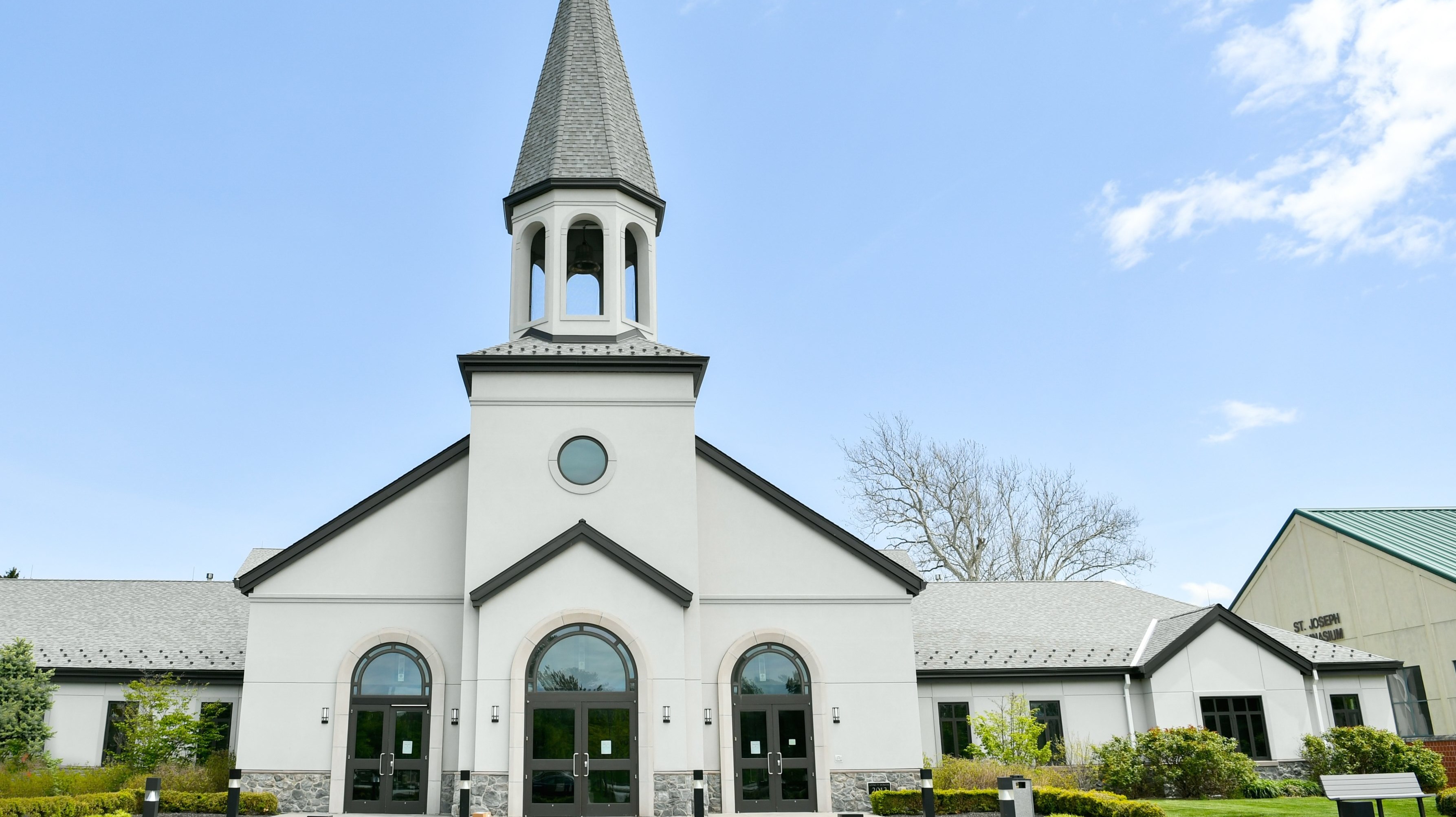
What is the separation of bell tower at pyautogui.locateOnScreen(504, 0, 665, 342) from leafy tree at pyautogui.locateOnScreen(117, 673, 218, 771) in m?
11.1

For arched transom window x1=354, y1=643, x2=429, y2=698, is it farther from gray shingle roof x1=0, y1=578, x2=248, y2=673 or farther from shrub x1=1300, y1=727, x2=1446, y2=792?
shrub x1=1300, y1=727, x2=1446, y2=792

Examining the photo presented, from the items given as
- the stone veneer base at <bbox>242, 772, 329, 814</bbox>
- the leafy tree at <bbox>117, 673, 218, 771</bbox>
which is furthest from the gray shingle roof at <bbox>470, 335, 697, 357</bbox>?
the leafy tree at <bbox>117, 673, 218, 771</bbox>

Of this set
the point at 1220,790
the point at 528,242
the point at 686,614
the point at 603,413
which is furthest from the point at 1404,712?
the point at 528,242

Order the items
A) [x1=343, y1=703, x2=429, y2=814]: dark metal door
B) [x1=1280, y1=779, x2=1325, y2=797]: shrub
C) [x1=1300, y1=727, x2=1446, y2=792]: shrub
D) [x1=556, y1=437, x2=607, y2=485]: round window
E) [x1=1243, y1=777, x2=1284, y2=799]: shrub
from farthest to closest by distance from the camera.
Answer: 1. [x1=1280, y1=779, x2=1325, y2=797]: shrub
2. [x1=1300, y1=727, x2=1446, y2=792]: shrub
3. [x1=1243, y1=777, x2=1284, y2=799]: shrub
4. [x1=556, y1=437, x2=607, y2=485]: round window
5. [x1=343, y1=703, x2=429, y2=814]: dark metal door

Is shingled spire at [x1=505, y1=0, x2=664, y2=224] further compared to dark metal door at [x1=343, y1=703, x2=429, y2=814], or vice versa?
A: shingled spire at [x1=505, y1=0, x2=664, y2=224]

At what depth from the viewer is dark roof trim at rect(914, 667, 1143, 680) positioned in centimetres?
2586

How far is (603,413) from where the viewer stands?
22219 millimetres

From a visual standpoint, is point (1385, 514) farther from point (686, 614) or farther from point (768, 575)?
point (686, 614)

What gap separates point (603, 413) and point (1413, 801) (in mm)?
18026

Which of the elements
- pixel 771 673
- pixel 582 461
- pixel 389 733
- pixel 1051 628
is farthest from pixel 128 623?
pixel 1051 628

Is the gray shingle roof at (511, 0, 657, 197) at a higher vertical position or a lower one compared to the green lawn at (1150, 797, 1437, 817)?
higher

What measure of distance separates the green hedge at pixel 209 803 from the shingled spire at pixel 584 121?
13361 millimetres

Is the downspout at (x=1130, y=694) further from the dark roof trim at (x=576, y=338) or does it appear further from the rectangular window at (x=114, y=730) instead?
the rectangular window at (x=114, y=730)

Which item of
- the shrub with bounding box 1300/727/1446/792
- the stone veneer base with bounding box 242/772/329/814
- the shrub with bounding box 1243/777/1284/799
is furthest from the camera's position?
the shrub with bounding box 1300/727/1446/792
